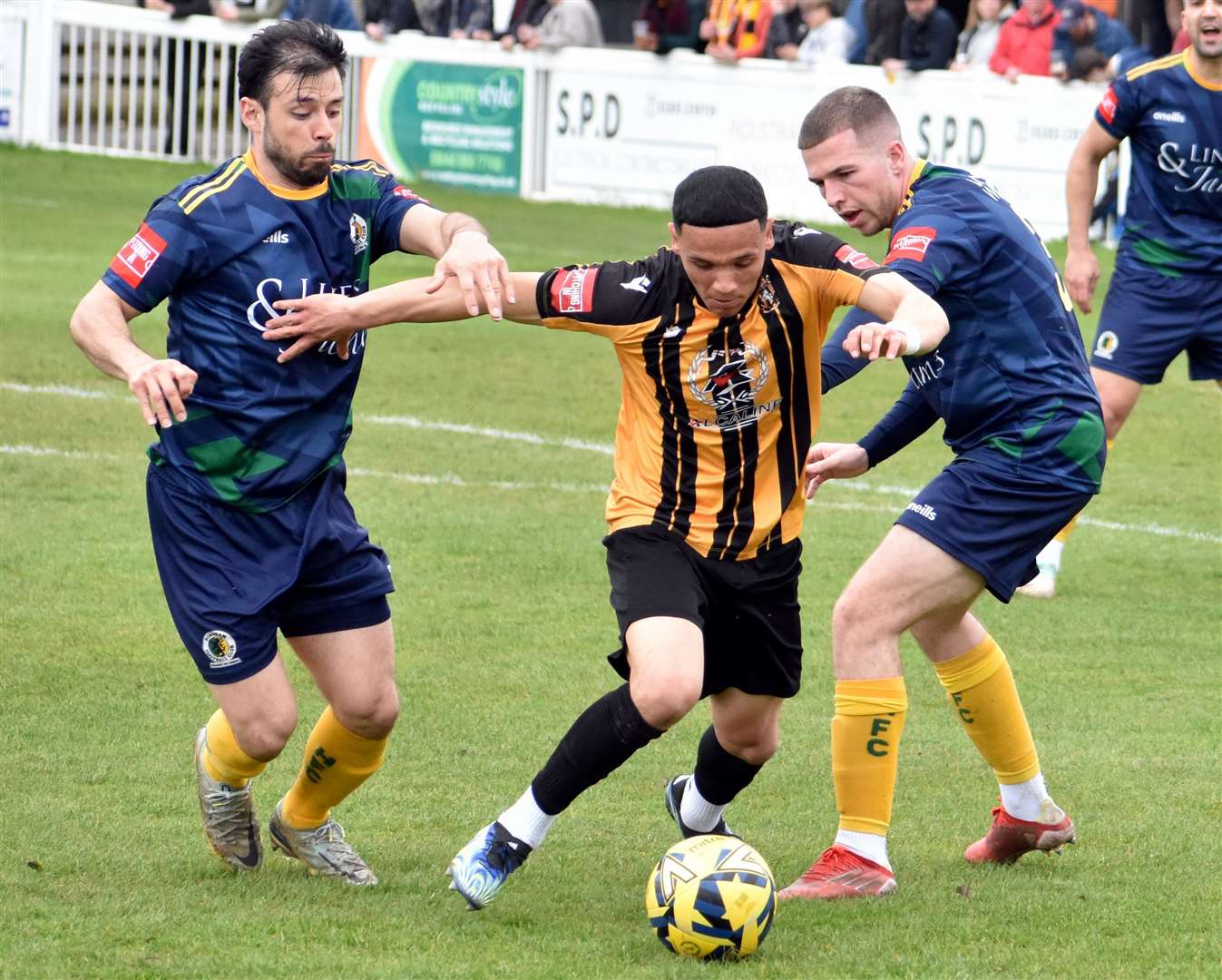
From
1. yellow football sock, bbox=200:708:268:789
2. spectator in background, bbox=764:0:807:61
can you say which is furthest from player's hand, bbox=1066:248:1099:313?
spectator in background, bbox=764:0:807:61

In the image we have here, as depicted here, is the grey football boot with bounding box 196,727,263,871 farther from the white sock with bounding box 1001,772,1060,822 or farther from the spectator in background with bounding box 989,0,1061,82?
the spectator in background with bounding box 989,0,1061,82

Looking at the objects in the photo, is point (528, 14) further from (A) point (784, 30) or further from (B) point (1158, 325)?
(B) point (1158, 325)

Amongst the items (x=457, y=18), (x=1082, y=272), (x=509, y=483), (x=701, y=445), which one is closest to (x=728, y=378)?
(x=701, y=445)

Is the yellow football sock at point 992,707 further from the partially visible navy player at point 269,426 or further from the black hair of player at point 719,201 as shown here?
the partially visible navy player at point 269,426

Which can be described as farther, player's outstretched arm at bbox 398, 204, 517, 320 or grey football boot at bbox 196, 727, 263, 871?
Answer: grey football boot at bbox 196, 727, 263, 871

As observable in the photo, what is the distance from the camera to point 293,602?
5.29 meters

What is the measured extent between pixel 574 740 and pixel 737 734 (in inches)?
24.9

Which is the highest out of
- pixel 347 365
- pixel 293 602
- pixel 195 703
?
pixel 347 365

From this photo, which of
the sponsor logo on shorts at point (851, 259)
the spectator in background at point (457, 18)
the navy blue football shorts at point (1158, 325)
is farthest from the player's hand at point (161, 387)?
the spectator in background at point (457, 18)

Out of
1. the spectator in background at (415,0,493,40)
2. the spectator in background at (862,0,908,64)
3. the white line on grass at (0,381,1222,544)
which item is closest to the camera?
the white line on grass at (0,381,1222,544)

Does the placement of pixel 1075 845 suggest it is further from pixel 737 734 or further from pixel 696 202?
pixel 696 202

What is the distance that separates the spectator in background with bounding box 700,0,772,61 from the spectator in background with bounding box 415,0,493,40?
2.67m

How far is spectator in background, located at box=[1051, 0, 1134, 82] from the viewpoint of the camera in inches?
760

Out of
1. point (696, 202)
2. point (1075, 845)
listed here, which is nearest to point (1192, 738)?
point (1075, 845)
